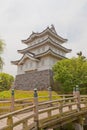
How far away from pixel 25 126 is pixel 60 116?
2.72 metres

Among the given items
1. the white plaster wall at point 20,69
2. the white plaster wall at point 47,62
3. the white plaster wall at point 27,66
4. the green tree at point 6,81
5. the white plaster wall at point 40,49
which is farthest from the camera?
the green tree at point 6,81

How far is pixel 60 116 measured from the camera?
922cm

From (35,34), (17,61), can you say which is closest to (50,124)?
(17,61)

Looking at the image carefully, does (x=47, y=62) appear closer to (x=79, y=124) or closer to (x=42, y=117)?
(x=79, y=124)

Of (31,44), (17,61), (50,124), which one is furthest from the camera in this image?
(31,44)

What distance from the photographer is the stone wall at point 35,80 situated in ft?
111

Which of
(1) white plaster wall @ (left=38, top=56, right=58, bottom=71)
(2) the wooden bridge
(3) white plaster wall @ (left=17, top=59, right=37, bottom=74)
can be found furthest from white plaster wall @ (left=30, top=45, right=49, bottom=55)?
(2) the wooden bridge

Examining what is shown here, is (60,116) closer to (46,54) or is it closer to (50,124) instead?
(50,124)

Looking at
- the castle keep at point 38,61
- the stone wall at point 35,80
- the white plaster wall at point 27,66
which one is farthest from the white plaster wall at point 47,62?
the white plaster wall at point 27,66

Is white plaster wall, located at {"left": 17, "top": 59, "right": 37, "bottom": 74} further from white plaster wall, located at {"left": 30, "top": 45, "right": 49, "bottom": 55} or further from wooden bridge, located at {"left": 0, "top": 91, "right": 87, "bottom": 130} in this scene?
wooden bridge, located at {"left": 0, "top": 91, "right": 87, "bottom": 130}

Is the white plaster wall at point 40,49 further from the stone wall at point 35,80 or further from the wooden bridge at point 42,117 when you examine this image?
the wooden bridge at point 42,117

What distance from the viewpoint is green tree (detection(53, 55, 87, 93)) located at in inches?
1166

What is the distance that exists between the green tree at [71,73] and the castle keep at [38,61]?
3383mm

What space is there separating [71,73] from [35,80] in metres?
7.84
